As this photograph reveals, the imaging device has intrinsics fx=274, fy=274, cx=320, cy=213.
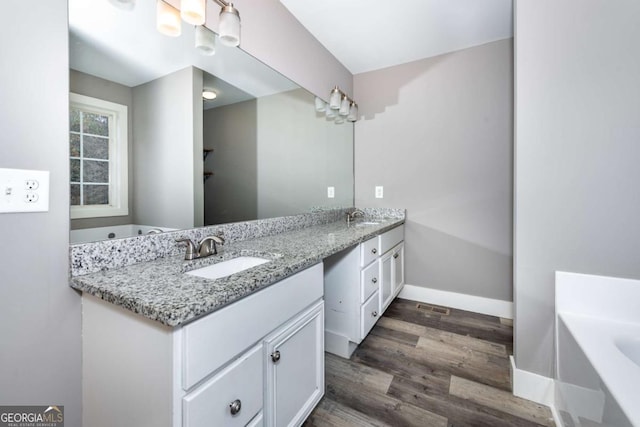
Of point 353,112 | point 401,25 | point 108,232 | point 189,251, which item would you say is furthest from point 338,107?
point 108,232

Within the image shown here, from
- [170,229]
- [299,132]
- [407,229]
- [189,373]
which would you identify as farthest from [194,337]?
[407,229]

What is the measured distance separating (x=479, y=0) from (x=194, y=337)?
2411 millimetres

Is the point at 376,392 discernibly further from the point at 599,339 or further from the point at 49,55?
the point at 49,55

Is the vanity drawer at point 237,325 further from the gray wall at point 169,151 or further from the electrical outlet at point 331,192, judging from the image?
the electrical outlet at point 331,192

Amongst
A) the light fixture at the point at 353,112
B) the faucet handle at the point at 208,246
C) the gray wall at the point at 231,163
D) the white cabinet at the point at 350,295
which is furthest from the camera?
the light fixture at the point at 353,112

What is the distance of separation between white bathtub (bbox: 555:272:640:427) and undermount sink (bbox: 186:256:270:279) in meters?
1.19

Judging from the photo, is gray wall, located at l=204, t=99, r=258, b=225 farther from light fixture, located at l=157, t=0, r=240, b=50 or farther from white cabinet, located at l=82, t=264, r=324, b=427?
white cabinet, located at l=82, t=264, r=324, b=427

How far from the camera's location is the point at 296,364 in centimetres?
110

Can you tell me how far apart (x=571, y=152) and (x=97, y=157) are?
1.96 m

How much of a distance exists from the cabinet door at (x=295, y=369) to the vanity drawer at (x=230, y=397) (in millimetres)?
61

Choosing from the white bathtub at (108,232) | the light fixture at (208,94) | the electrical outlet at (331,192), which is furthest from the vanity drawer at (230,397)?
the electrical outlet at (331,192)

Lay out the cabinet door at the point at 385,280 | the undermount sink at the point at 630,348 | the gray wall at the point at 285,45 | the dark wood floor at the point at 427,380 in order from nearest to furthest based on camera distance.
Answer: the undermount sink at the point at 630,348 → the dark wood floor at the point at 427,380 → the gray wall at the point at 285,45 → the cabinet door at the point at 385,280

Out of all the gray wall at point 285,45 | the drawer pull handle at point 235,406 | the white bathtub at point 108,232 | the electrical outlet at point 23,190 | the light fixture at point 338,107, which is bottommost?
the drawer pull handle at point 235,406

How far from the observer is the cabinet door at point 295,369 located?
3.14 ft
